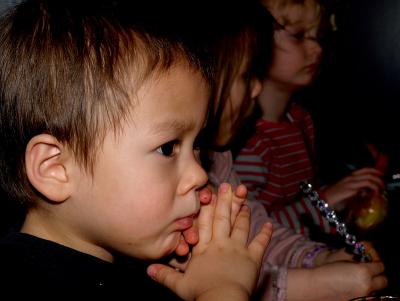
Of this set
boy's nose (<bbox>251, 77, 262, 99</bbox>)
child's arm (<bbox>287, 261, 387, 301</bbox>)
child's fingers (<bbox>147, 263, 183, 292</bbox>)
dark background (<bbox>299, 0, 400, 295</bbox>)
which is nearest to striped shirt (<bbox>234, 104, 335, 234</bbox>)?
dark background (<bbox>299, 0, 400, 295</bbox>)

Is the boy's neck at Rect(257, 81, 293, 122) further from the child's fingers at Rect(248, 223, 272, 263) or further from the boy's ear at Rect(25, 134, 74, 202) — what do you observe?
the boy's ear at Rect(25, 134, 74, 202)

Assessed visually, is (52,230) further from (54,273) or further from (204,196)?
(204,196)

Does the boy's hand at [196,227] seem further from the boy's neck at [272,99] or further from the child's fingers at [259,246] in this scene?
the boy's neck at [272,99]

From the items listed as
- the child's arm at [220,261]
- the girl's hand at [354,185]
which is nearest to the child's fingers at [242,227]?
the child's arm at [220,261]

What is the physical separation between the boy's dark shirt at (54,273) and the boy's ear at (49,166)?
0.09 m

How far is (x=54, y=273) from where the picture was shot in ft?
2.32

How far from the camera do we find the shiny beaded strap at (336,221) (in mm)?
912

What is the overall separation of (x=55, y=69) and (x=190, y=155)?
0.24 metres

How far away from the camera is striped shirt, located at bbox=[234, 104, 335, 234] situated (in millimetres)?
1394

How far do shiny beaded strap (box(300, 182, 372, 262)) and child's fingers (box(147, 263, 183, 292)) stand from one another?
0.33 metres

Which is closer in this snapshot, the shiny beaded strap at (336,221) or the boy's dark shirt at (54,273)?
the boy's dark shirt at (54,273)

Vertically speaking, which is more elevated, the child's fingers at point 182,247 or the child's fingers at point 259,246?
the child's fingers at point 182,247

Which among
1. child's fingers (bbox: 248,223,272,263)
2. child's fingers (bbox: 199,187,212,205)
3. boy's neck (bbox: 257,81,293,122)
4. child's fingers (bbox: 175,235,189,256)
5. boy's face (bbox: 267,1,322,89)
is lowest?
child's fingers (bbox: 248,223,272,263)

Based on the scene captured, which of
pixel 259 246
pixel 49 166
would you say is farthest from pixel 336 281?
pixel 49 166
